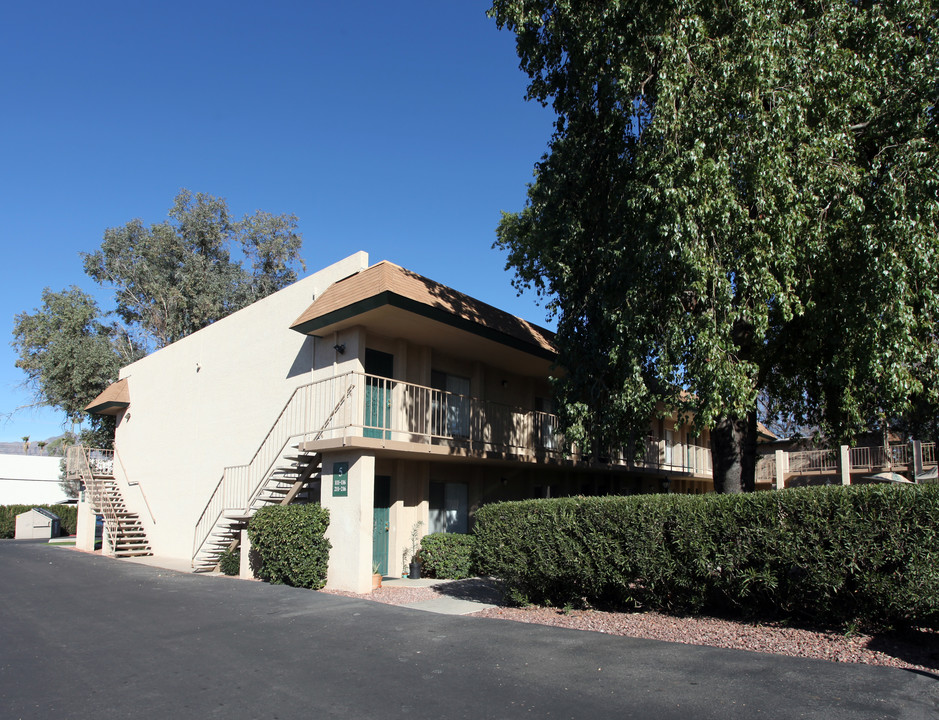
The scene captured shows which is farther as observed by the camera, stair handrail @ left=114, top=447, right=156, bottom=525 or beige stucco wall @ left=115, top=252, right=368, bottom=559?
stair handrail @ left=114, top=447, right=156, bottom=525

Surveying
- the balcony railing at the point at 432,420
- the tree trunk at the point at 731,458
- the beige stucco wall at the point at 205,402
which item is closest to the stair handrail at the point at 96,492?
the beige stucco wall at the point at 205,402

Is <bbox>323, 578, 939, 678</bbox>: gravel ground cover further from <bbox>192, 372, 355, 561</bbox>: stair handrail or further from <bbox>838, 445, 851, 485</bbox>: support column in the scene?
<bbox>838, 445, 851, 485</bbox>: support column

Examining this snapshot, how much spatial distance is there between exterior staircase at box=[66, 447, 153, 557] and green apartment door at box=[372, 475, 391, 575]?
10905 millimetres

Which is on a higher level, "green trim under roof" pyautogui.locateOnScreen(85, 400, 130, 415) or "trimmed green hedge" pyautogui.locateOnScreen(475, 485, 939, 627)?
"green trim under roof" pyautogui.locateOnScreen(85, 400, 130, 415)

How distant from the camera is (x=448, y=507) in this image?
1627 cm

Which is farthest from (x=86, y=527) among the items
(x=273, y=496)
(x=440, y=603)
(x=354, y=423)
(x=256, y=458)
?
(x=440, y=603)

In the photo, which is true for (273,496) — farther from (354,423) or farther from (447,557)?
(447,557)

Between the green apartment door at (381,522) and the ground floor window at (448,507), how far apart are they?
157 centimetres

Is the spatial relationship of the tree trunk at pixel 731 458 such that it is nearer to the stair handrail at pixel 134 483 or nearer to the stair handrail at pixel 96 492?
the stair handrail at pixel 134 483

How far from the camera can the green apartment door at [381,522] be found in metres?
14.1

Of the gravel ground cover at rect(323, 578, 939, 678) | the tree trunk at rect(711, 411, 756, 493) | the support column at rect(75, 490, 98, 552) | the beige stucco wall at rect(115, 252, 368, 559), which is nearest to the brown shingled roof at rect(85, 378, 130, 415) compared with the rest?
the beige stucco wall at rect(115, 252, 368, 559)

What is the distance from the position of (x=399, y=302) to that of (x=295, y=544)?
502 cm

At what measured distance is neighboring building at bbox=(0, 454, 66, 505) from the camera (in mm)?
46844

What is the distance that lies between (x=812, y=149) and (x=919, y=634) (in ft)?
20.5
